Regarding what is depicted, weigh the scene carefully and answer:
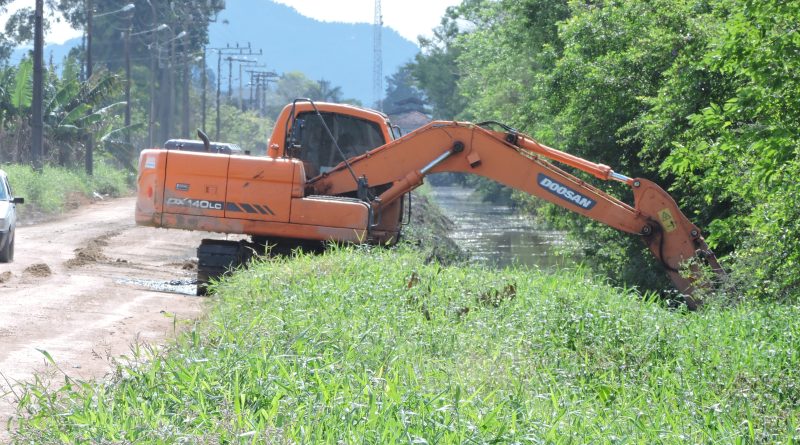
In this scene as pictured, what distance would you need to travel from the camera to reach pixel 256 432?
6121 millimetres

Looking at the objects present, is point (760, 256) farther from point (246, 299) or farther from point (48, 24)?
point (48, 24)

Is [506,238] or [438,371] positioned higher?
[438,371]

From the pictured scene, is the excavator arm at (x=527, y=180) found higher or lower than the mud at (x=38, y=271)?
higher

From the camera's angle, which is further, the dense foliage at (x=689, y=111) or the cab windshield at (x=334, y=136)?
the cab windshield at (x=334, y=136)

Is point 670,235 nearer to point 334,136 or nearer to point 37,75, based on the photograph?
point 334,136

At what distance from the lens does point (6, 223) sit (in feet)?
62.5

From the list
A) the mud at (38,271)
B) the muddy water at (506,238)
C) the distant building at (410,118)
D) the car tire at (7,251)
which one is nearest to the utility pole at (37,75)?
the muddy water at (506,238)

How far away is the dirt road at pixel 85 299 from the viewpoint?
34.7ft

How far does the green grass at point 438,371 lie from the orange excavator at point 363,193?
8.41 ft

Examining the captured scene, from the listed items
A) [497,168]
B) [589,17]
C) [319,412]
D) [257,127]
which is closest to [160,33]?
[257,127]

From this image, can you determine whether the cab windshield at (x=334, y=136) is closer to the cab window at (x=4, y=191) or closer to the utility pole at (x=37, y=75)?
the cab window at (x=4, y=191)

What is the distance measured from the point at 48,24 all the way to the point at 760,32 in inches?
2467

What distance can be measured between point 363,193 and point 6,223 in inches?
234

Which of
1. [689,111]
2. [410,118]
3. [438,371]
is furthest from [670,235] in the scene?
[410,118]
